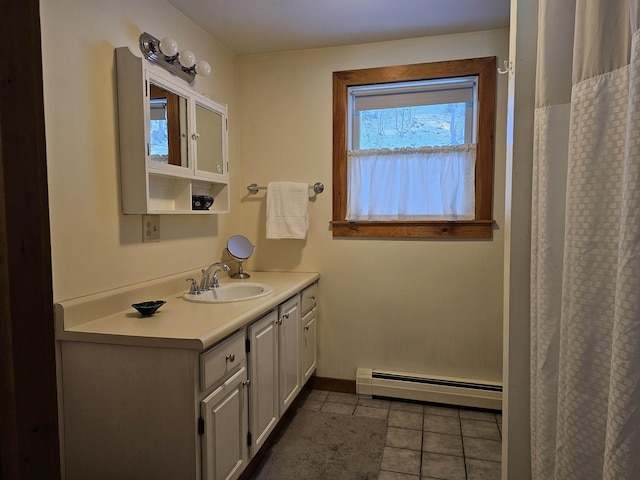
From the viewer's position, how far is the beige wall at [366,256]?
2.41 meters

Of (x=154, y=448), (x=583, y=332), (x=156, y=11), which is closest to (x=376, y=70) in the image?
(x=156, y=11)

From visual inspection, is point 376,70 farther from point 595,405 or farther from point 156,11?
point 595,405

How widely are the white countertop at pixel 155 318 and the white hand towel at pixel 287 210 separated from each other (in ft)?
2.19

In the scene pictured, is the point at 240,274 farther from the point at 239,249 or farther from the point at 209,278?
the point at 209,278

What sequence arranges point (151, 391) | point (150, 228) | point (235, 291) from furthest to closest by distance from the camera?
point (235, 291), point (150, 228), point (151, 391)

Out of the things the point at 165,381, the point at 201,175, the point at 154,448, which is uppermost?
the point at 201,175

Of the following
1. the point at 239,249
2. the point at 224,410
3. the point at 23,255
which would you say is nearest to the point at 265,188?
the point at 239,249

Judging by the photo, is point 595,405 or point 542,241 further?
point 542,241

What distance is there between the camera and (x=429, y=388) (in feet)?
8.11

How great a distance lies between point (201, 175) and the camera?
6.55ft

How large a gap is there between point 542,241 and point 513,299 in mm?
236

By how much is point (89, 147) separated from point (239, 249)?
1.14 metres

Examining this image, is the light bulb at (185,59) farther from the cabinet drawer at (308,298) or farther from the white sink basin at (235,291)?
the cabinet drawer at (308,298)

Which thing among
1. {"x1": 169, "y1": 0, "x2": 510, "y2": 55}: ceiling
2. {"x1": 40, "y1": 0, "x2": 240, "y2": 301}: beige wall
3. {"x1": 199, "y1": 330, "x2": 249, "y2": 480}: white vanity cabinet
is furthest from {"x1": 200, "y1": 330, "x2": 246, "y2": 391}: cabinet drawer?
{"x1": 169, "y1": 0, "x2": 510, "y2": 55}: ceiling
